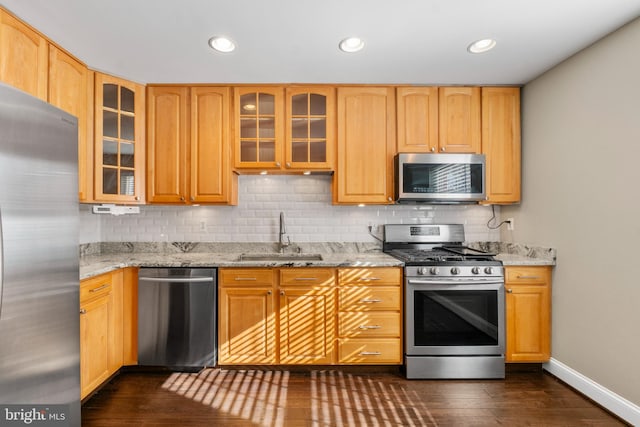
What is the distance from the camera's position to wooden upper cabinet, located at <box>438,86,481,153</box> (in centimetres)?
285

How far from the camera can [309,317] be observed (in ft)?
8.34

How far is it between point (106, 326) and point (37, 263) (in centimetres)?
133

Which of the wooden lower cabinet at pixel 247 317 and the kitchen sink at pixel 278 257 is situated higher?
the kitchen sink at pixel 278 257

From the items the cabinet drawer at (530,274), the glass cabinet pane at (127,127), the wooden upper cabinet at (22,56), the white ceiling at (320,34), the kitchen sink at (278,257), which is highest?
the white ceiling at (320,34)

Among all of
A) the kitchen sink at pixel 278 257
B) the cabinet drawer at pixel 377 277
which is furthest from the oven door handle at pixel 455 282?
the kitchen sink at pixel 278 257

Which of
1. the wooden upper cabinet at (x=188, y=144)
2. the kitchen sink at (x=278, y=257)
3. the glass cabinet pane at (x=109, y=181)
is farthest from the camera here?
the kitchen sink at (x=278, y=257)

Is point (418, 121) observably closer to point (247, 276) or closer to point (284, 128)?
point (284, 128)

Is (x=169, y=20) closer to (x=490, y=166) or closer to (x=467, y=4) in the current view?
(x=467, y=4)

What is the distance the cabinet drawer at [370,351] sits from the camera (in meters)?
2.53

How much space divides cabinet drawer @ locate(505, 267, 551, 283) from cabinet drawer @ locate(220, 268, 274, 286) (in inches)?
76.5

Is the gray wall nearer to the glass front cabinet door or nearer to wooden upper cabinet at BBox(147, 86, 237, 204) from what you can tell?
the glass front cabinet door

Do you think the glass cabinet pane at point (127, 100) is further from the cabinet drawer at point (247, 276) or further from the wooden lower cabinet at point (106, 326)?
the cabinet drawer at point (247, 276)

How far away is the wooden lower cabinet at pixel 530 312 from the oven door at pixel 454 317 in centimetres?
12

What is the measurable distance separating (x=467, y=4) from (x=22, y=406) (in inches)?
108
